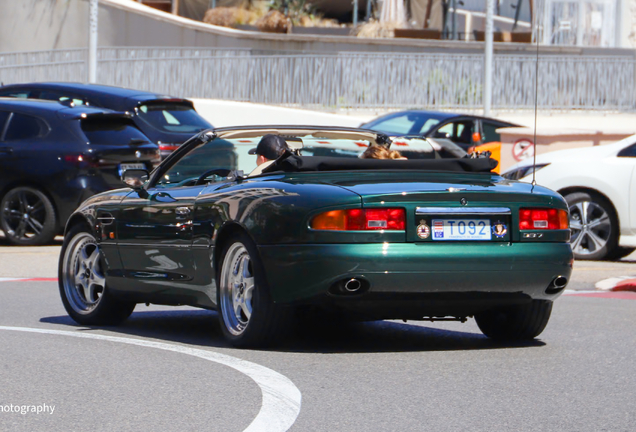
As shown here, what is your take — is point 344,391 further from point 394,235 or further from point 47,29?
point 47,29

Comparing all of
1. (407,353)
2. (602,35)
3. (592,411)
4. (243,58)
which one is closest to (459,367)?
(407,353)

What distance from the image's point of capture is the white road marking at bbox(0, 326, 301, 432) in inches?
200

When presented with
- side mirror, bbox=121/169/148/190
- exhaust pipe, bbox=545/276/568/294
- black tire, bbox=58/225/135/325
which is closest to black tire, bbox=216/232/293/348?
side mirror, bbox=121/169/148/190

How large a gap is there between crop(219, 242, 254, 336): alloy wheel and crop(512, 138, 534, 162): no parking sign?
1383 cm

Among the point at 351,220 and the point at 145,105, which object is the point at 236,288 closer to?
the point at 351,220

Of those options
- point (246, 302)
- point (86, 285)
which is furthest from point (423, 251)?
point (86, 285)

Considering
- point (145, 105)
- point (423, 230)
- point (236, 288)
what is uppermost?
point (145, 105)

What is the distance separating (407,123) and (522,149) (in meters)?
2.02

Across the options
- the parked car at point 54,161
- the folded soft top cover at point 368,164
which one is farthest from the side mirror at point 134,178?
the parked car at point 54,161

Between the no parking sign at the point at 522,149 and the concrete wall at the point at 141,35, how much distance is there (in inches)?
521

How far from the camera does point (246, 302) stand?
6977 mm

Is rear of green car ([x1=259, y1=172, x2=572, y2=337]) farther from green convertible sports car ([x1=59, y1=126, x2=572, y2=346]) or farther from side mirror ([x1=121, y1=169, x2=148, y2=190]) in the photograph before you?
side mirror ([x1=121, y1=169, x2=148, y2=190])

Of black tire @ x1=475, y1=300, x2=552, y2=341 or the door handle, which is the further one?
the door handle

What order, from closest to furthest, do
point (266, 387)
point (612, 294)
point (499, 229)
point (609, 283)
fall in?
point (266, 387), point (499, 229), point (612, 294), point (609, 283)
